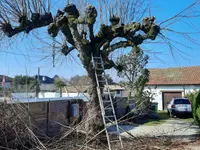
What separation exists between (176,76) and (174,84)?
200 centimetres

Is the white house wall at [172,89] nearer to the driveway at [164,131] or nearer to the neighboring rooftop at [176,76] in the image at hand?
the neighboring rooftop at [176,76]

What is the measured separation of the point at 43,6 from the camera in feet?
27.8

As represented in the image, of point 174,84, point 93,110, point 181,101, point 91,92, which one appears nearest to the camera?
point 93,110

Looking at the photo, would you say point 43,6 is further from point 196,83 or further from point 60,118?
point 196,83

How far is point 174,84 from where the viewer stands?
2562cm

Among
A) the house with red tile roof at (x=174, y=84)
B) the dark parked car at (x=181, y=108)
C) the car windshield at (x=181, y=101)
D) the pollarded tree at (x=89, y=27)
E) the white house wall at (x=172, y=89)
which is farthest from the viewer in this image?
the house with red tile roof at (x=174, y=84)

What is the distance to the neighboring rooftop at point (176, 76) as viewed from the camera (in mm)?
25625

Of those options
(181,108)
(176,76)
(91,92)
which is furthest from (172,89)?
(91,92)

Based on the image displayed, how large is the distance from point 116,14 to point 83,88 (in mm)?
3692

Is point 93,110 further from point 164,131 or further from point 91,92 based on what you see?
point 164,131

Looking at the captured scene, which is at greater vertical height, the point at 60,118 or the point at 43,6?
the point at 43,6

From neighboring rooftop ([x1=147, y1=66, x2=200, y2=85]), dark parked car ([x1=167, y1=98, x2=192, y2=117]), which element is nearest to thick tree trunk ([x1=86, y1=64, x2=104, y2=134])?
dark parked car ([x1=167, y1=98, x2=192, y2=117])

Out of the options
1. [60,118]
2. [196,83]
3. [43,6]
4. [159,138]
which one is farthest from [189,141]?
[196,83]

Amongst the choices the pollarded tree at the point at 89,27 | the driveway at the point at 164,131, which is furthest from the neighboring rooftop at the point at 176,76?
the pollarded tree at the point at 89,27
